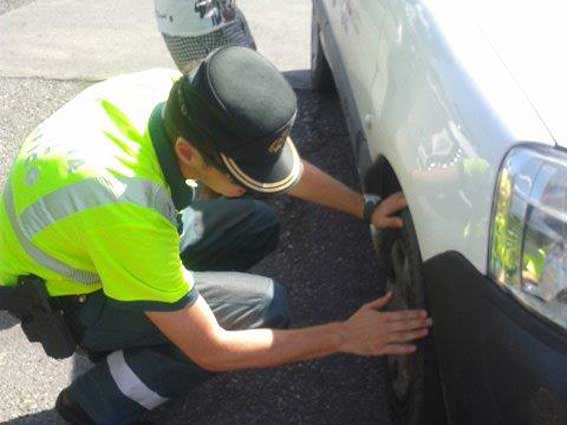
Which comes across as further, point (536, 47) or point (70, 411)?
point (70, 411)

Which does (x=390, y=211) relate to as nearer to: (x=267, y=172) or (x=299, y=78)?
(x=267, y=172)

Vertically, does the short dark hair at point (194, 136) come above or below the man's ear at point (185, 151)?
above

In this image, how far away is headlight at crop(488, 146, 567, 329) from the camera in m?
1.47

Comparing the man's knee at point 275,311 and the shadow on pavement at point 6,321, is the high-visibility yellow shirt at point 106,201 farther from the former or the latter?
the shadow on pavement at point 6,321

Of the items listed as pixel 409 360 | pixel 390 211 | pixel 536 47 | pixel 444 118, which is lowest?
→ pixel 409 360

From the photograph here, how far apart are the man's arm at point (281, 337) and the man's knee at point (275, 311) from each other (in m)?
0.27

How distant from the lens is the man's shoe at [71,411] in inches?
93.0

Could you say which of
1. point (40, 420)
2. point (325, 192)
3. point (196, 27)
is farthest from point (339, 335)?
point (196, 27)

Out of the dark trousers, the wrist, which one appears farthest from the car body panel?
the dark trousers

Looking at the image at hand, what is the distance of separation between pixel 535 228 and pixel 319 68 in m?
2.89

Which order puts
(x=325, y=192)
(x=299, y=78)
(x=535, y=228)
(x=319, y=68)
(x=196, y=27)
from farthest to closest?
(x=299, y=78)
(x=319, y=68)
(x=196, y=27)
(x=325, y=192)
(x=535, y=228)

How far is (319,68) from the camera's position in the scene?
4270 mm

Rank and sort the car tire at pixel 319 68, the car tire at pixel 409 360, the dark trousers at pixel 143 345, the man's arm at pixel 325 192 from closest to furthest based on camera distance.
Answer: the car tire at pixel 409 360 < the dark trousers at pixel 143 345 < the man's arm at pixel 325 192 < the car tire at pixel 319 68

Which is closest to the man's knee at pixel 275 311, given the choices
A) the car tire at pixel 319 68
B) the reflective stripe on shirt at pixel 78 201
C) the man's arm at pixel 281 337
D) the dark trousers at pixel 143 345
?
the dark trousers at pixel 143 345
